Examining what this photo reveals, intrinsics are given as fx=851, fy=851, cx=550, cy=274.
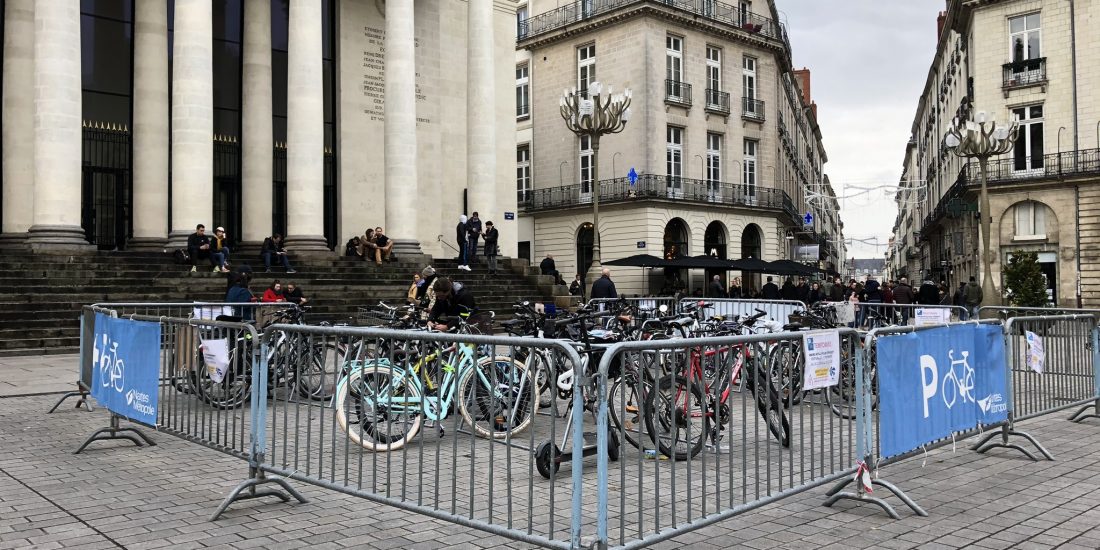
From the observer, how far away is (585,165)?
147 feet

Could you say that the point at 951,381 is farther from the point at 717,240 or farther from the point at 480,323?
the point at 717,240

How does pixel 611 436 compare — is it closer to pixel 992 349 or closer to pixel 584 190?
pixel 992 349

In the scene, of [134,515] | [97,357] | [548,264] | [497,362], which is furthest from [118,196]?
[497,362]

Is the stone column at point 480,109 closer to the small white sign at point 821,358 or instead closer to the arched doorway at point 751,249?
the arched doorway at point 751,249

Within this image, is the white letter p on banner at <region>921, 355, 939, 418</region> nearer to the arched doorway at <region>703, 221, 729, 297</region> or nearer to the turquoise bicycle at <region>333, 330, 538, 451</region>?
the turquoise bicycle at <region>333, 330, 538, 451</region>

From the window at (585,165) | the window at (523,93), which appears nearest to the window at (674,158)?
the window at (585,165)

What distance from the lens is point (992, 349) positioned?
7352 mm

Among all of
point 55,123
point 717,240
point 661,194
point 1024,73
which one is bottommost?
point 717,240

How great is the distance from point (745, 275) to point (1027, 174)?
14.6 metres

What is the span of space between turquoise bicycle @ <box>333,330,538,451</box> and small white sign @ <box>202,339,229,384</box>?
1.38 meters

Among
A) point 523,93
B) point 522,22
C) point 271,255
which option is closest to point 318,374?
point 271,255

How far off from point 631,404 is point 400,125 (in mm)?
21848

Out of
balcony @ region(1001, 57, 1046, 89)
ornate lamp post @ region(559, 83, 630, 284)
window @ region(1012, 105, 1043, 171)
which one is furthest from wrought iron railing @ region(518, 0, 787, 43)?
ornate lamp post @ region(559, 83, 630, 284)

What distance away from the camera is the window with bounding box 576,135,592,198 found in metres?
44.3
